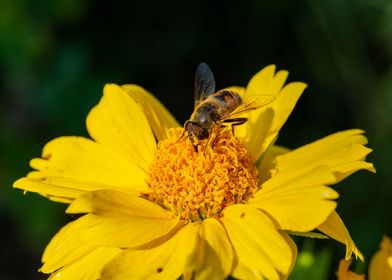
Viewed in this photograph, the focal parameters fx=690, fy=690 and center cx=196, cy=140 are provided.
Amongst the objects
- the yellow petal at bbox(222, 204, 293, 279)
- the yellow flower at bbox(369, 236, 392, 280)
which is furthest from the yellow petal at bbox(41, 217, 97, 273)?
the yellow flower at bbox(369, 236, 392, 280)

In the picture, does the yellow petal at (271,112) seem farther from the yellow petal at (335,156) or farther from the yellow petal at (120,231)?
the yellow petal at (120,231)

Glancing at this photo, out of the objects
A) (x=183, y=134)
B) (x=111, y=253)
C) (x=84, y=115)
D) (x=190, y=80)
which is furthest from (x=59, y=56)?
(x=111, y=253)

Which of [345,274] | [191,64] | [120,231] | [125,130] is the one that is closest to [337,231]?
[345,274]

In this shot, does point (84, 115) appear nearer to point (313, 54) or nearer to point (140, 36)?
point (140, 36)

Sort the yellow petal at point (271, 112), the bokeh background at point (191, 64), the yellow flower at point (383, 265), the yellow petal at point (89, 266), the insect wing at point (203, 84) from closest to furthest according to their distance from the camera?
the yellow petal at point (89, 266), the yellow flower at point (383, 265), the yellow petal at point (271, 112), the insect wing at point (203, 84), the bokeh background at point (191, 64)

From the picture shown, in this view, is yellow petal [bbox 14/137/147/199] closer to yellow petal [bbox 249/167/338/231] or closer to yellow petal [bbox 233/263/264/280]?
yellow petal [bbox 249/167/338/231]

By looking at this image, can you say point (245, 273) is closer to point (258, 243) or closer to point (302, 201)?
point (258, 243)

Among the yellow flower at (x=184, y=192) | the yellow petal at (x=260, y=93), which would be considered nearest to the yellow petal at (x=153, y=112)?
the yellow flower at (x=184, y=192)
